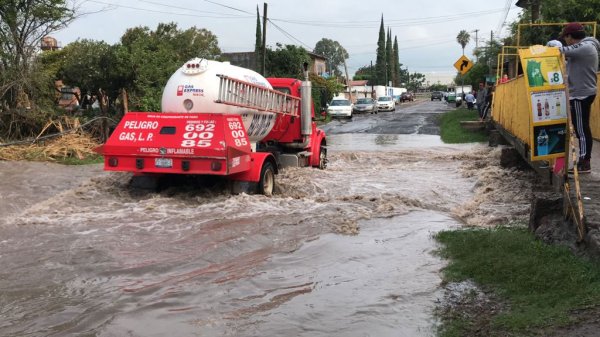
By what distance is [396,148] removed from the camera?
2116cm

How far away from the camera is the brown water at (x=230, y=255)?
15.5ft

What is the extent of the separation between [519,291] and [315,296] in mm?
1744

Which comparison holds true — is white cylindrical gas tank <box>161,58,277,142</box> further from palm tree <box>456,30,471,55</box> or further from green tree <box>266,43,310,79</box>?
palm tree <box>456,30,471,55</box>

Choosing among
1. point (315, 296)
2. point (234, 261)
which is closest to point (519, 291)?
point (315, 296)

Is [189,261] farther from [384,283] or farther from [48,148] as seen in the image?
[48,148]

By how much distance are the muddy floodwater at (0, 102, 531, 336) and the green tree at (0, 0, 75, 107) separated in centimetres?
554

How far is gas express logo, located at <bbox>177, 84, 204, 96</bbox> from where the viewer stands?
9.75 meters

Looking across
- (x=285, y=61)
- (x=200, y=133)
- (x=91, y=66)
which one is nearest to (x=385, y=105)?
(x=285, y=61)

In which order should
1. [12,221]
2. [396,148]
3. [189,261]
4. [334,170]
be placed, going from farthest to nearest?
1. [396,148]
2. [334,170]
3. [12,221]
4. [189,261]

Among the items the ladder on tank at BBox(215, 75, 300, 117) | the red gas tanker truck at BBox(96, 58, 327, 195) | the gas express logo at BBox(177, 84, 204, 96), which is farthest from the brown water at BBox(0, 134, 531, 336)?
the gas express logo at BBox(177, 84, 204, 96)

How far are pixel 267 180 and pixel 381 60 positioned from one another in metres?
102

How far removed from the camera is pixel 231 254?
6816mm

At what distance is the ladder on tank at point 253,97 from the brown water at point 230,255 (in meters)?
1.52

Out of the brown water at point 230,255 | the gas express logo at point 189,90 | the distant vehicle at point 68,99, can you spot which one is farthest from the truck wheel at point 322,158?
the distant vehicle at point 68,99
